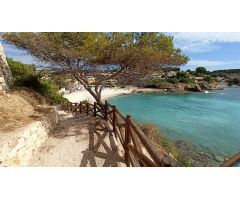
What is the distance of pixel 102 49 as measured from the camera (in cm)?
896

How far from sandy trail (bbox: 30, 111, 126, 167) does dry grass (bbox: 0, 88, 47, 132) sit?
856 millimetres

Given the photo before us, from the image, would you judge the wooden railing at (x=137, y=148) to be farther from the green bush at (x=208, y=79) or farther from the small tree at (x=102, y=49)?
the green bush at (x=208, y=79)

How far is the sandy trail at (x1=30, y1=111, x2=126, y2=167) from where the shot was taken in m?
5.39

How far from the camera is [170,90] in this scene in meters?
51.0

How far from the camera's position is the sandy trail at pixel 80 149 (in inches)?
212

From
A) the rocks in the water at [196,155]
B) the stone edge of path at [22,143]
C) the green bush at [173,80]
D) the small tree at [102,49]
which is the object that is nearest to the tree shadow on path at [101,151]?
the stone edge of path at [22,143]

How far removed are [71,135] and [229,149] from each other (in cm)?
1102

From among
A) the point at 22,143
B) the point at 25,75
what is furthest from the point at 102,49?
the point at 22,143

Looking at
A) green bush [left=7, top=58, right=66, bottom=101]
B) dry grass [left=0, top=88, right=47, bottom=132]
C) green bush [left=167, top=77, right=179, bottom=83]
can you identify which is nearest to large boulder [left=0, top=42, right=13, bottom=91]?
dry grass [left=0, top=88, right=47, bottom=132]

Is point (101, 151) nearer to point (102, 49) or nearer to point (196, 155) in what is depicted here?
point (102, 49)

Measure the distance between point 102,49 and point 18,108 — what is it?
3790 mm

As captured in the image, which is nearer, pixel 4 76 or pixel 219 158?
pixel 4 76
